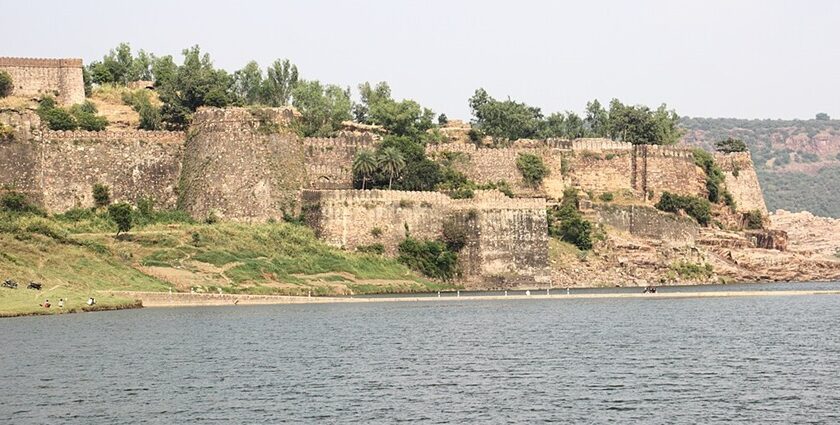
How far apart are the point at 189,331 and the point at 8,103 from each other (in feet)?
117

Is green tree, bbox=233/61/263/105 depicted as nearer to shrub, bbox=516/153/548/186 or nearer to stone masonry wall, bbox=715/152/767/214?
shrub, bbox=516/153/548/186

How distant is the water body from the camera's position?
4159cm

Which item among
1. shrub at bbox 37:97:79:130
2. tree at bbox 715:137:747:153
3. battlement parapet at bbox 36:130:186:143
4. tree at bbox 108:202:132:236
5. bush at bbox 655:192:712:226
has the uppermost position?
shrub at bbox 37:97:79:130

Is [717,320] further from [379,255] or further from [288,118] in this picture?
[288,118]

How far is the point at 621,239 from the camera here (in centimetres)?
9812

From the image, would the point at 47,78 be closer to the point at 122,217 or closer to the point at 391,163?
the point at 122,217

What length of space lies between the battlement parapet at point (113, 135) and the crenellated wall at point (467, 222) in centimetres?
835

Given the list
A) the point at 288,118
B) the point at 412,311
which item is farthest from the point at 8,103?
the point at 412,311

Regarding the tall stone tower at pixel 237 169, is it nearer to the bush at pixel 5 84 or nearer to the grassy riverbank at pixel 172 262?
the grassy riverbank at pixel 172 262

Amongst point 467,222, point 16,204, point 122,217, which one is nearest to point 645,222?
point 467,222

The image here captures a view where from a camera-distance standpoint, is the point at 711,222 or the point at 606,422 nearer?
the point at 606,422

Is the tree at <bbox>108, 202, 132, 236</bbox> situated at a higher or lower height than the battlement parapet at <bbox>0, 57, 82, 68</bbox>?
lower

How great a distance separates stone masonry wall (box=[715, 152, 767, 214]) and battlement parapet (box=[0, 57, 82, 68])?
43058mm

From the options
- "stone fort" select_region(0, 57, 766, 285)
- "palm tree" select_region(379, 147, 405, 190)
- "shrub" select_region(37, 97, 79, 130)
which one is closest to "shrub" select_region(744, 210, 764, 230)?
"stone fort" select_region(0, 57, 766, 285)
